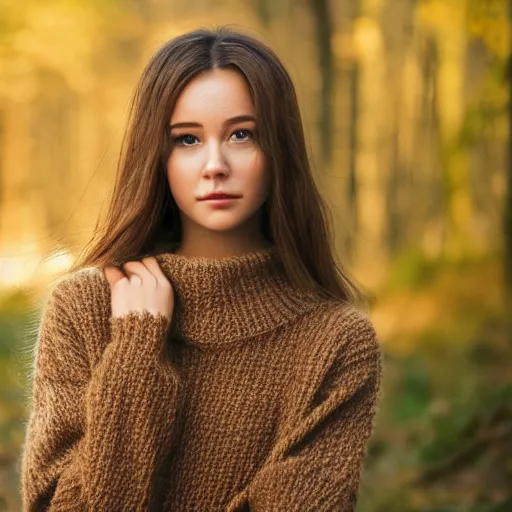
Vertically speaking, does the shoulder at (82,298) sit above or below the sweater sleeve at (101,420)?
above

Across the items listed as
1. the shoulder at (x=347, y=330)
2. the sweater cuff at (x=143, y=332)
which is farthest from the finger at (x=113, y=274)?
the shoulder at (x=347, y=330)

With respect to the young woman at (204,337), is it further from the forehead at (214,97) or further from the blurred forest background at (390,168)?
the blurred forest background at (390,168)

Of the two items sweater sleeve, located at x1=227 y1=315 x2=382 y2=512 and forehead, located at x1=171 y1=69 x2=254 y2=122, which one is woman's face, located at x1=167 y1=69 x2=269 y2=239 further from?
sweater sleeve, located at x1=227 y1=315 x2=382 y2=512

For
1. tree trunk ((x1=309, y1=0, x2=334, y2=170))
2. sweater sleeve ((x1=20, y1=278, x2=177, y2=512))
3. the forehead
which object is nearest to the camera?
sweater sleeve ((x1=20, y1=278, x2=177, y2=512))

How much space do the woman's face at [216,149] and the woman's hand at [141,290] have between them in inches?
6.0

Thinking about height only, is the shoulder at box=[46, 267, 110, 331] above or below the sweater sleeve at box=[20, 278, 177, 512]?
above

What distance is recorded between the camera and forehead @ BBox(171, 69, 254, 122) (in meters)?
2.15

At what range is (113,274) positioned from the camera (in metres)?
2.24

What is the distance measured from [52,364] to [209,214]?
0.46 metres

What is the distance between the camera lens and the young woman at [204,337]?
209cm

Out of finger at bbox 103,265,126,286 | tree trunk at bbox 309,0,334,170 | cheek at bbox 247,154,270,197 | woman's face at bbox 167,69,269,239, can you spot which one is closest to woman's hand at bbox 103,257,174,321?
finger at bbox 103,265,126,286

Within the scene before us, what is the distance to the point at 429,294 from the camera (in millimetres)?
8359

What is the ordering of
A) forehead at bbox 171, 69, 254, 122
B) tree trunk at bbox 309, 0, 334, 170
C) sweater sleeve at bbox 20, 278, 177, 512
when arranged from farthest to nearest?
tree trunk at bbox 309, 0, 334, 170, forehead at bbox 171, 69, 254, 122, sweater sleeve at bbox 20, 278, 177, 512

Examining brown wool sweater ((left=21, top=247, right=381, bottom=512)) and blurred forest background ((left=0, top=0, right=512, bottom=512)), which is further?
blurred forest background ((left=0, top=0, right=512, bottom=512))
